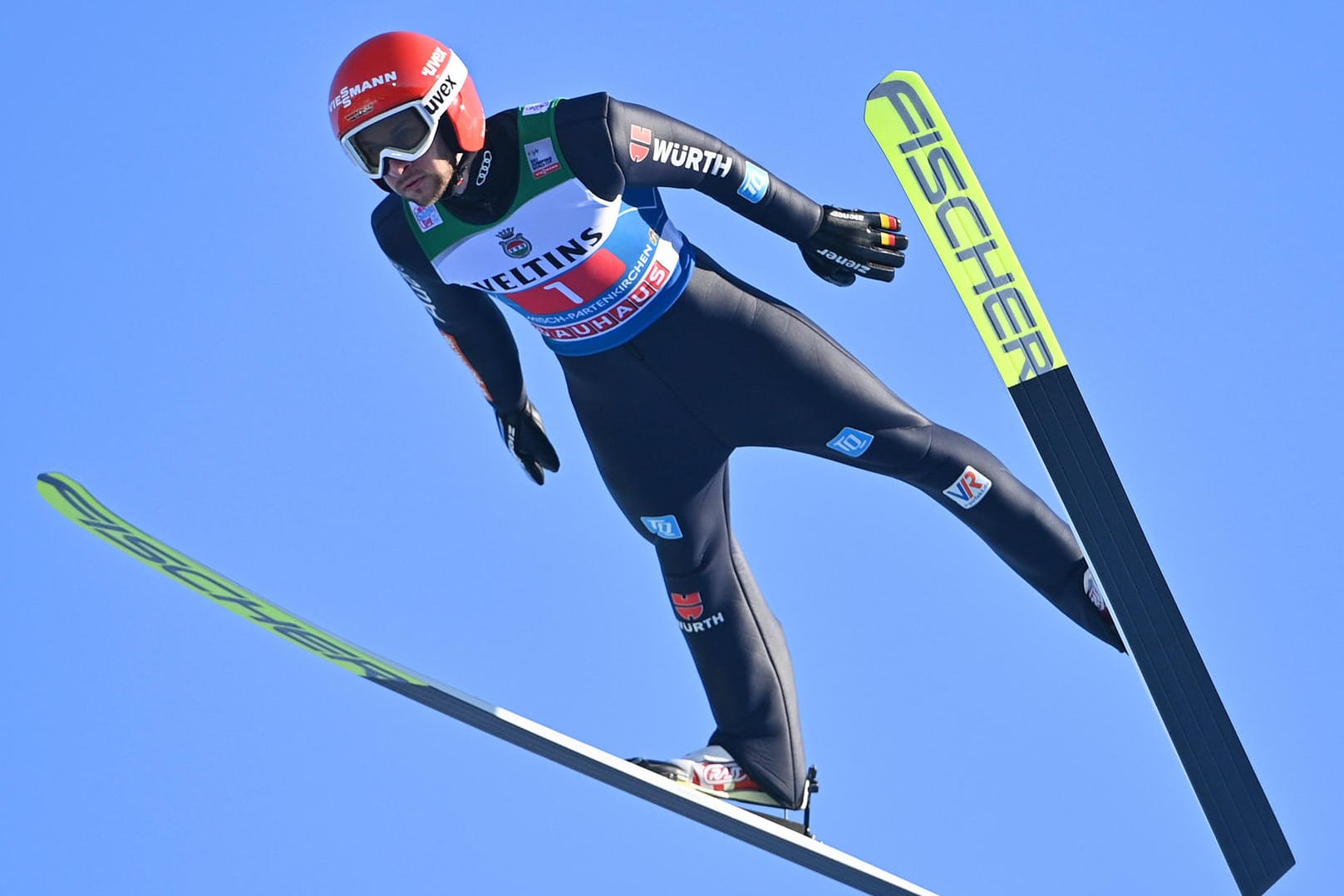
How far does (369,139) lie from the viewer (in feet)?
18.0

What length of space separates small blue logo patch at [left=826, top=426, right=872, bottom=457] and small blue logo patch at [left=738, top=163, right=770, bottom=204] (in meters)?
0.71

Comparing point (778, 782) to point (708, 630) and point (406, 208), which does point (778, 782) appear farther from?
point (406, 208)

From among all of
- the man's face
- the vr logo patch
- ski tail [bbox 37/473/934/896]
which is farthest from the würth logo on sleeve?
ski tail [bbox 37/473/934/896]

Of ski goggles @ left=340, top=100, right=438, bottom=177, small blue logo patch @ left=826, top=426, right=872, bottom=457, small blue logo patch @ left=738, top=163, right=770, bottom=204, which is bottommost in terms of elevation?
small blue logo patch @ left=826, top=426, right=872, bottom=457

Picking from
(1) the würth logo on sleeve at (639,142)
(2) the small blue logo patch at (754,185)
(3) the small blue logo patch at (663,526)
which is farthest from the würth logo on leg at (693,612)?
(1) the würth logo on sleeve at (639,142)

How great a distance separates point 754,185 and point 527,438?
47.9 inches

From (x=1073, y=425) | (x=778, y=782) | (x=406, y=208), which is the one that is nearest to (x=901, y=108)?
(x=1073, y=425)

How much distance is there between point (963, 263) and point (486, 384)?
154 centimetres

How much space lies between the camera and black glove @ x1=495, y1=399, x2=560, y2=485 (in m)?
6.62

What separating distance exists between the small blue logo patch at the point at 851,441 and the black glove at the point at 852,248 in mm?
439

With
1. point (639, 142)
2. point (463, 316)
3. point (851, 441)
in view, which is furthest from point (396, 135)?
point (851, 441)

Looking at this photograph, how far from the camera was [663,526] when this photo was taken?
6141mm

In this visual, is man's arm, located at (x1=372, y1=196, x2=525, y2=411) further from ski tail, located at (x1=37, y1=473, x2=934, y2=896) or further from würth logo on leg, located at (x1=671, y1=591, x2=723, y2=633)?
ski tail, located at (x1=37, y1=473, x2=934, y2=896)

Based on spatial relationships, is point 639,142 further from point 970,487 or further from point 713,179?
point 970,487
